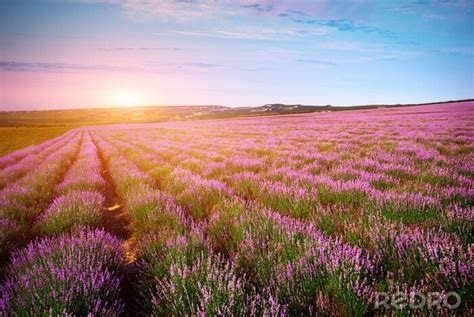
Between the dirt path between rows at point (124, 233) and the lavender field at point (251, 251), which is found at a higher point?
the lavender field at point (251, 251)

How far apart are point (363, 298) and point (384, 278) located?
495 millimetres

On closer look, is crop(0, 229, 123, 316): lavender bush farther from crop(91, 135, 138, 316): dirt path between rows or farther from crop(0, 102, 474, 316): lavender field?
crop(91, 135, 138, 316): dirt path between rows

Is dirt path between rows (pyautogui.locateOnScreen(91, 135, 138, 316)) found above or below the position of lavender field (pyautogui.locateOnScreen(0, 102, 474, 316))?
below

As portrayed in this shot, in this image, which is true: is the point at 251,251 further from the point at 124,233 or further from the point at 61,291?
the point at 124,233

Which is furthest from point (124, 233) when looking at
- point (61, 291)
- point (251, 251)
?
point (251, 251)

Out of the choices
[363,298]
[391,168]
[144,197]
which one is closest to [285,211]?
[363,298]

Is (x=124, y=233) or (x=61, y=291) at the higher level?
(x=61, y=291)

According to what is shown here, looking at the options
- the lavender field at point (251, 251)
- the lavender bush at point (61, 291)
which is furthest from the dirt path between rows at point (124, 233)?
the lavender bush at point (61, 291)

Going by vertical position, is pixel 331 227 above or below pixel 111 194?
above

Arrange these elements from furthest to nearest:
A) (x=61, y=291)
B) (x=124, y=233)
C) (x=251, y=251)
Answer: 1. (x=124, y=233)
2. (x=251, y=251)
3. (x=61, y=291)

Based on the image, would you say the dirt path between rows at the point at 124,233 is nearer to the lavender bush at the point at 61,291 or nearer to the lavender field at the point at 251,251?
the lavender field at the point at 251,251

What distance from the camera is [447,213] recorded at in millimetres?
3143

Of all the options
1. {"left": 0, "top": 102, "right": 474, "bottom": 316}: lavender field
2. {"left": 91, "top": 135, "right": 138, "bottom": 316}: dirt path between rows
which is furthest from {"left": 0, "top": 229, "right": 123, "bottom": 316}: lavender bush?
{"left": 91, "top": 135, "right": 138, "bottom": 316}: dirt path between rows

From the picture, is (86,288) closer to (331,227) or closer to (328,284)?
(328,284)
